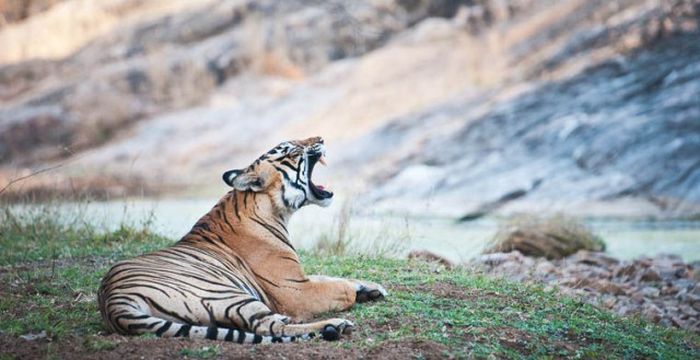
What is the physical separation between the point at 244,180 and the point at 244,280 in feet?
2.32

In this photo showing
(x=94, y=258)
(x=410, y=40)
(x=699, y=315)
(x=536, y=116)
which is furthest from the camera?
(x=410, y=40)

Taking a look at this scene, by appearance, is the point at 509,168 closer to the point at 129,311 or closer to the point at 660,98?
the point at 660,98

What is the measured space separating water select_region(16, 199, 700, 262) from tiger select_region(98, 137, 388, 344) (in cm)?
361

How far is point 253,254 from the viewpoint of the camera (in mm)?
6535

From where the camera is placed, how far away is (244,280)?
6.29 metres

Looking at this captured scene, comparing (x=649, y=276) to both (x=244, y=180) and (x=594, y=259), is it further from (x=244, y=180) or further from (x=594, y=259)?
(x=244, y=180)

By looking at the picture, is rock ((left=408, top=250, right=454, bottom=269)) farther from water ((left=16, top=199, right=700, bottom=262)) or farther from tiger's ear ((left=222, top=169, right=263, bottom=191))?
tiger's ear ((left=222, top=169, right=263, bottom=191))

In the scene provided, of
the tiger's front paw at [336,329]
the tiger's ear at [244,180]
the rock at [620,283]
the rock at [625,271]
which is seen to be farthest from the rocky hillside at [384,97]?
the tiger's front paw at [336,329]

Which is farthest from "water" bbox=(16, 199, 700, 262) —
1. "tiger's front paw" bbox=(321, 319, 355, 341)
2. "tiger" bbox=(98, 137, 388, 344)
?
"tiger's front paw" bbox=(321, 319, 355, 341)

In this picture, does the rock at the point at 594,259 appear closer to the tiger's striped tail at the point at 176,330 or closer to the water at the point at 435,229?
the water at the point at 435,229

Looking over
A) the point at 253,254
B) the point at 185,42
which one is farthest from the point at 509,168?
the point at 185,42

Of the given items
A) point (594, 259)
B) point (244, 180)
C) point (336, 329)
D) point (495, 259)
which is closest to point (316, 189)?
point (244, 180)

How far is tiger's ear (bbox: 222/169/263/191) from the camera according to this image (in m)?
6.57

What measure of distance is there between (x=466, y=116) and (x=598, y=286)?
35.4 feet
